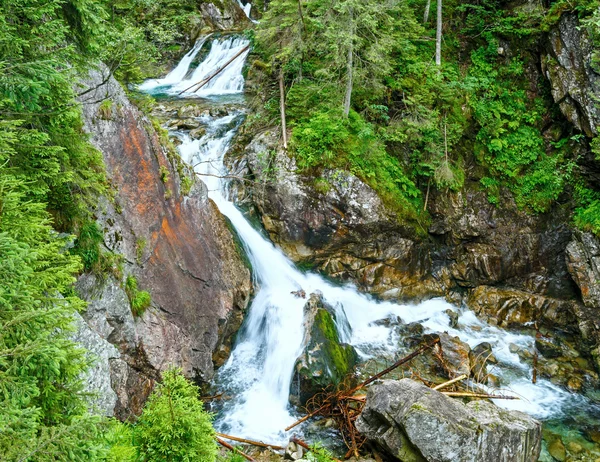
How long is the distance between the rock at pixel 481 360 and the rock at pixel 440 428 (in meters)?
2.62

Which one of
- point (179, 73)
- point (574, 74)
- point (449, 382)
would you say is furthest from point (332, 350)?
point (179, 73)

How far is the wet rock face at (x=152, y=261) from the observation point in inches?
243

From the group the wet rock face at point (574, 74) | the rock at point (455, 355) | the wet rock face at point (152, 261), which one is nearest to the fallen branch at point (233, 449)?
the wet rock face at point (152, 261)

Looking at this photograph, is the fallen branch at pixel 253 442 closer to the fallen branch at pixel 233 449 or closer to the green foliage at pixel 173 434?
the fallen branch at pixel 233 449

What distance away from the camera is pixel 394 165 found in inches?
502

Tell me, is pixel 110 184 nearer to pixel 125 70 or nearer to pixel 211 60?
pixel 125 70

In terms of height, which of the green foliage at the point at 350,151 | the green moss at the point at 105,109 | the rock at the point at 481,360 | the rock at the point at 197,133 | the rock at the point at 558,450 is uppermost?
the green moss at the point at 105,109

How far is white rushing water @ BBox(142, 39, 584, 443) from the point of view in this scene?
843cm

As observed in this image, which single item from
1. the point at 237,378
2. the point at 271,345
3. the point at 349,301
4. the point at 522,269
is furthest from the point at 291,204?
the point at 522,269

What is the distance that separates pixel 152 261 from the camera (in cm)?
736

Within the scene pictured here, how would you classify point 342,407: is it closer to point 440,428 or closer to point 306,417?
point 306,417

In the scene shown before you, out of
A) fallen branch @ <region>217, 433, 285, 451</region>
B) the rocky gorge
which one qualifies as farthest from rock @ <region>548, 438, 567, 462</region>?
fallen branch @ <region>217, 433, 285, 451</region>

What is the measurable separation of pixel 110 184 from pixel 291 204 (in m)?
5.88

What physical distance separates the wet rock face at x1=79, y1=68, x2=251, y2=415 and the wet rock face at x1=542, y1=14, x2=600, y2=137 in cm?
1181
